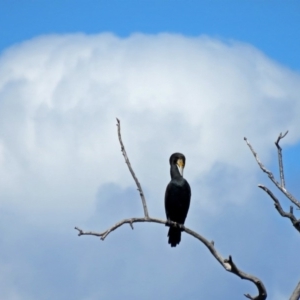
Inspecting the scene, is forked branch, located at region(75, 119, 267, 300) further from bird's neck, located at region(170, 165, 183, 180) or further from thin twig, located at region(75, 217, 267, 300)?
bird's neck, located at region(170, 165, 183, 180)

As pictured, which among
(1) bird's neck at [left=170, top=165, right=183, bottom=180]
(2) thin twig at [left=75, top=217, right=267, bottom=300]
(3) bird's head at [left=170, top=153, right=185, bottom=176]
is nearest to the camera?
Answer: (2) thin twig at [left=75, top=217, right=267, bottom=300]

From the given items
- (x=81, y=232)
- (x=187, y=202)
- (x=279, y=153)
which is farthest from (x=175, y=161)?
(x=81, y=232)

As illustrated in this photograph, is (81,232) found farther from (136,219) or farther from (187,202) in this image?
(187,202)

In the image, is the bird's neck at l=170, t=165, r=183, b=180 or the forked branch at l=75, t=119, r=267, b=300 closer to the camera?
the forked branch at l=75, t=119, r=267, b=300

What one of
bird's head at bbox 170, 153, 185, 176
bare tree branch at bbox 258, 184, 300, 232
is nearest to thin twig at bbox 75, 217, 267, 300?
bare tree branch at bbox 258, 184, 300, 232

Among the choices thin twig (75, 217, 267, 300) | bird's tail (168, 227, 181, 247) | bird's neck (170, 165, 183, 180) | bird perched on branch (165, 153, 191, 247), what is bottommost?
thin twig (75, 217, 267, 300)

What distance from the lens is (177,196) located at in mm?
11148

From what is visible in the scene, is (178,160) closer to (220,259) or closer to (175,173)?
(175,173)

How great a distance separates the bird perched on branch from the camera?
10.7 metres

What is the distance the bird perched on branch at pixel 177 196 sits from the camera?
10742mm

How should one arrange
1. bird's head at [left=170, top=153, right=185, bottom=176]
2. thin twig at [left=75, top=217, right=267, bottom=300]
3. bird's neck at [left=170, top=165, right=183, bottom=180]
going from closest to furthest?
thin twig at [left=75, top=217, right=267, bottom=300], bird's head at [left=170, top=153, right=185, bottom=176], bird's neck at [left=170, top=165, right=183, bottom=180]

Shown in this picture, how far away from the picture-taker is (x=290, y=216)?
6461 millimetres

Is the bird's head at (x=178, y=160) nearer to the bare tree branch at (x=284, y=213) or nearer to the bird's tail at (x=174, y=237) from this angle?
the bird's tail at (x=174, y=237)

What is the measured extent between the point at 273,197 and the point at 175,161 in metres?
4.26
